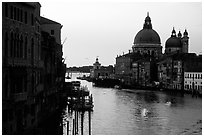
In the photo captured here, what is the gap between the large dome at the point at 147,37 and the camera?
87375 mm

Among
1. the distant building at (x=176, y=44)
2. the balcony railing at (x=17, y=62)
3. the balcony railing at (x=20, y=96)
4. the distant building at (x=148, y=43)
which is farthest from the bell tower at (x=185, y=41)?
the balcony railing at (x=20, y=96)

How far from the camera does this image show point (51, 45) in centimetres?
2200

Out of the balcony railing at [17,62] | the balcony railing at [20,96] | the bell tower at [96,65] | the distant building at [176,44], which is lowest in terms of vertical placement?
the balcony railing at [20,96]

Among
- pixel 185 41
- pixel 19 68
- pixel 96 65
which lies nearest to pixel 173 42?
pixel 185 41

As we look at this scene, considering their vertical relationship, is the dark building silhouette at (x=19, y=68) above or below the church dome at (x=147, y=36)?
below

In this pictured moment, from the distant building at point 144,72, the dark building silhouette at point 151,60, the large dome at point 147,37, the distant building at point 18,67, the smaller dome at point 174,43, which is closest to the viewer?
the distant building at point 18,67

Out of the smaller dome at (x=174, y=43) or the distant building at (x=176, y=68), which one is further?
the smaller dome at (x=174, y=43)

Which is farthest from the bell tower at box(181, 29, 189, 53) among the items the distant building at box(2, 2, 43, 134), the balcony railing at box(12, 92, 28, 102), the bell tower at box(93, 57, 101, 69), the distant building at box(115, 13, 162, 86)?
the balcony railing at box(12, 92, 28, 102)

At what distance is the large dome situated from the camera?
287ft

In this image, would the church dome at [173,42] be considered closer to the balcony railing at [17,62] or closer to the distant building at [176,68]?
the distant building at [176,68]

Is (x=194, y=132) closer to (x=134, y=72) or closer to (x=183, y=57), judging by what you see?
(x=183, y=57)

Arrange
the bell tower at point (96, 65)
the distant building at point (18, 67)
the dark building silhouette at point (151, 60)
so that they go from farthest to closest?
the bell tower at point (96, 65)
the dark building silhouette at point (151, 60)
the distant building at point (18, 67)

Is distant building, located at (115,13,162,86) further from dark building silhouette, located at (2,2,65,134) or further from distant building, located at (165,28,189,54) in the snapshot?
dark building silhouette, located at (2,2,65,134)

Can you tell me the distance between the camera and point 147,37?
87.2 m
